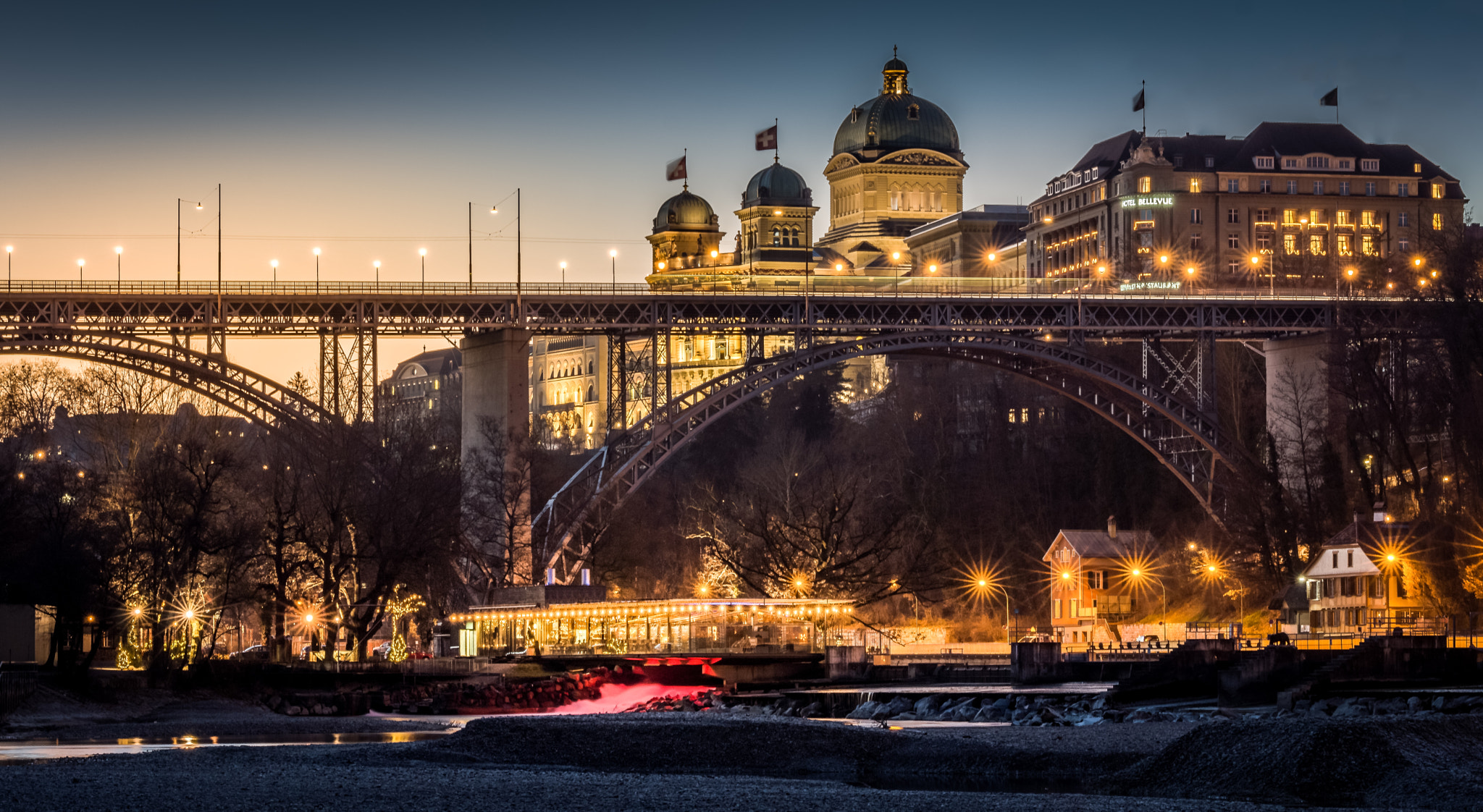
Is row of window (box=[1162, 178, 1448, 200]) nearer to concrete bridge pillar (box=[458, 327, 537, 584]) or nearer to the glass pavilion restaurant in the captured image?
concrete bridge pillar (box=[458, 327, 537, 584])

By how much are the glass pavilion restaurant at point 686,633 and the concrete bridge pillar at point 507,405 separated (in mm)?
10964

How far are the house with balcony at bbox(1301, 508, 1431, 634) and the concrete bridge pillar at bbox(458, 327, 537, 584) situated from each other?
33.3m

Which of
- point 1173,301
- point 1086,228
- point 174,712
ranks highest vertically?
point 1086,228

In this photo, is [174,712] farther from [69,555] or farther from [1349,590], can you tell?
[1349,590]

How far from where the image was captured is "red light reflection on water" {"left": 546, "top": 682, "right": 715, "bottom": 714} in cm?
6975

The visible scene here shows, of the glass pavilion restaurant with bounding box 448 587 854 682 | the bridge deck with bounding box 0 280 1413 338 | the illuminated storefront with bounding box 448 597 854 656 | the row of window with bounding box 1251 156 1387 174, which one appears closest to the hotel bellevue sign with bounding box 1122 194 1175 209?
the row of window with bounding box 1251 156 1387 174

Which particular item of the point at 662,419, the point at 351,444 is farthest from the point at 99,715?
the point at 662,419

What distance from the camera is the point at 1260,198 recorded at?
562ft

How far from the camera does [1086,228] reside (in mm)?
178500

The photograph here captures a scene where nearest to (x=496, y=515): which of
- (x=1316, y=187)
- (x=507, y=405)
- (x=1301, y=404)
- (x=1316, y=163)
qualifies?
(x=507, y=405)

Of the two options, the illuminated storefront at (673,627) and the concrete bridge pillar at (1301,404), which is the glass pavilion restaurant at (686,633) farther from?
the concrete bridge pillar at (1301,404)

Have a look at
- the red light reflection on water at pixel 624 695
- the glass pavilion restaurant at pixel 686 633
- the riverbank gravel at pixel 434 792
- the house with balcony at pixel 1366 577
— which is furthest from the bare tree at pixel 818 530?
the riverbank gravel at pixel 434 792

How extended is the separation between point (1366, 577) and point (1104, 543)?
29.0 meters

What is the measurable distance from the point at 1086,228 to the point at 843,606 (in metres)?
102
